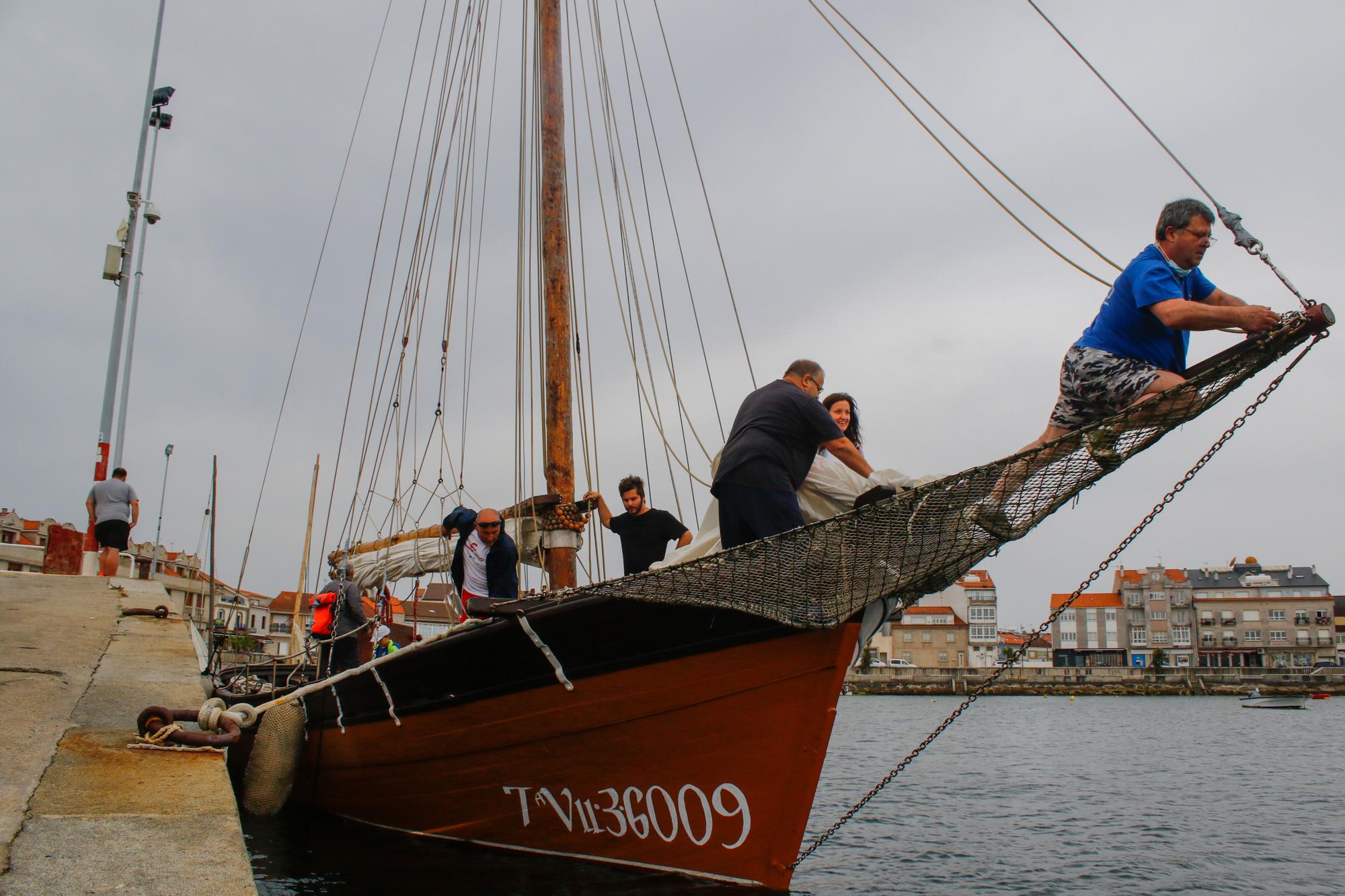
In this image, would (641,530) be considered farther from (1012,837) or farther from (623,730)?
(1012,837)

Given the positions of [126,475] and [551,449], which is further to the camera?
[126,475]

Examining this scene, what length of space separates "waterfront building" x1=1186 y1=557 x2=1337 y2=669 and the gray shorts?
96697 millimetres

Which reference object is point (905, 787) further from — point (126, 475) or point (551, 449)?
point (126, 475)

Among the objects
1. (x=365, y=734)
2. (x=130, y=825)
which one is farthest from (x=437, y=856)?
(x=130, y=825)

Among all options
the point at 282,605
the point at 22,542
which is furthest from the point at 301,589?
the point at 282,605

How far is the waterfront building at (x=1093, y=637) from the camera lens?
3644 inches

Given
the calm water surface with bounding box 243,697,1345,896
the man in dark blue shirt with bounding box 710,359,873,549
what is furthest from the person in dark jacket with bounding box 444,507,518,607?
the man in dark blue shirt with bounding box 710,359,873,549

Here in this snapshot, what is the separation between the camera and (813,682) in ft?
17.0

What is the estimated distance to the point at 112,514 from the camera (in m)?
11.8

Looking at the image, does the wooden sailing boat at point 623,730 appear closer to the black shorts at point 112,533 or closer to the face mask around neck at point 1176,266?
the face mask around neck at point 1176,266

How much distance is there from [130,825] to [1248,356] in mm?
4644

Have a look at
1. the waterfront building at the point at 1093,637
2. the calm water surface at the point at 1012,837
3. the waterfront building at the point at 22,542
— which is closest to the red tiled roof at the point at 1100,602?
the waterfront building at the point at 1093,637

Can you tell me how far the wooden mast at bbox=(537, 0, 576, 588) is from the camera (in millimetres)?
8742

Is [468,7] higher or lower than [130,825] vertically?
higher
